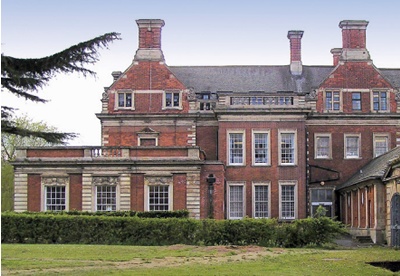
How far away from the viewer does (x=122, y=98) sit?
45.5 meters

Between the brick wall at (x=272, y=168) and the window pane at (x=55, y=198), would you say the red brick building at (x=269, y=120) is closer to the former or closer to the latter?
the brick wall at (x=272, y=168)

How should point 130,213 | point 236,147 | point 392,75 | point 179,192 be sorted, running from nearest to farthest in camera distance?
1. point 130,213
2. point 179,192
3. point 236,147
4. point 392,75

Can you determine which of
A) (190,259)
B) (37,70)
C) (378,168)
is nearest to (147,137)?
(378,168)

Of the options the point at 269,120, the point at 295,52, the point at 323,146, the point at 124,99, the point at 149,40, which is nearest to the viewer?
the point at 269,120

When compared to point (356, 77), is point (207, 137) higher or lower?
lower

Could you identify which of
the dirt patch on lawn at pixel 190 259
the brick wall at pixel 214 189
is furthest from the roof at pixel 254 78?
the dirt patch on lawn at pixel 190 259

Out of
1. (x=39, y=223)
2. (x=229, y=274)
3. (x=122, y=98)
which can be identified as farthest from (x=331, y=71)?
(x=229, y=274)

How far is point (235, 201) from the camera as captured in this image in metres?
43.4

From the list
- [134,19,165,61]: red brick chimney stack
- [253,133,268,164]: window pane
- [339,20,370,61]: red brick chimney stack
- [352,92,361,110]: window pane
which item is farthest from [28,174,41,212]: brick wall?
[339,20,370,61]: red brick chimney stack

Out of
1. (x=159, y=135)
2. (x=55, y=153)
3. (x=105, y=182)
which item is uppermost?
(x=159, y=135)

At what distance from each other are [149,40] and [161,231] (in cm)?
2013

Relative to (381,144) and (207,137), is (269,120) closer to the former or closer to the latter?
(207,137)

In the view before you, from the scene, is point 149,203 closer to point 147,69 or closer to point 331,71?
point 147,69

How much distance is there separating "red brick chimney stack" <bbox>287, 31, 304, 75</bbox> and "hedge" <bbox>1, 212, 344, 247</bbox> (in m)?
21.8
